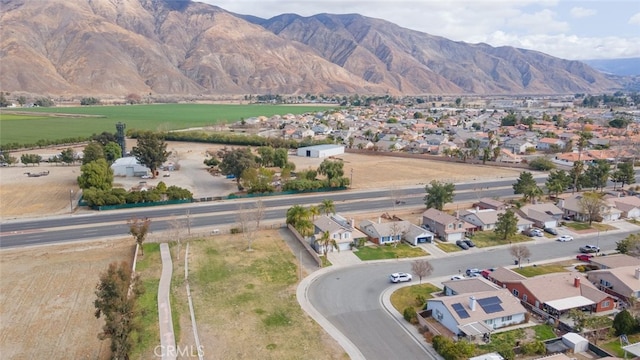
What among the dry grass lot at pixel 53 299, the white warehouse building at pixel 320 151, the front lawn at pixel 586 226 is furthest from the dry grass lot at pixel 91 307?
the white warehouse building at pixel 320 151

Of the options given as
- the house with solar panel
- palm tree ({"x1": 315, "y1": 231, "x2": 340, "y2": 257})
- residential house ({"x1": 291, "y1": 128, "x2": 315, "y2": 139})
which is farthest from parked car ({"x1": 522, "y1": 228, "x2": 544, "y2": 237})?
residential house ({"x1": 291, "y1": 128, "x2": 315, "y2": 139})

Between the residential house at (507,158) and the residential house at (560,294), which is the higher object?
the residential house at (507,158)

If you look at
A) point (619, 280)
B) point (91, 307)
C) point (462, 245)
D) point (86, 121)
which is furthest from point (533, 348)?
point (86, 121)

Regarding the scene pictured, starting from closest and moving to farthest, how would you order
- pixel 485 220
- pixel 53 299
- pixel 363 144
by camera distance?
pixel 53 299, pixel 485 220, pixel 363 144

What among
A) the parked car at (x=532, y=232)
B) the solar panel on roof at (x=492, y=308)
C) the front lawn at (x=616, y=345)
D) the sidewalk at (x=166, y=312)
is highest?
the solar panel on roof at (x=492, y=308)

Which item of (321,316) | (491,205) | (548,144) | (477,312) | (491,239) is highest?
(548,144)

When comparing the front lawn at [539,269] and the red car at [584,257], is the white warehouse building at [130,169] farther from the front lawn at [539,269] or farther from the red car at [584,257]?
the red car at [584,257]

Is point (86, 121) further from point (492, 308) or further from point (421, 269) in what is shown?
point (492, 308)
